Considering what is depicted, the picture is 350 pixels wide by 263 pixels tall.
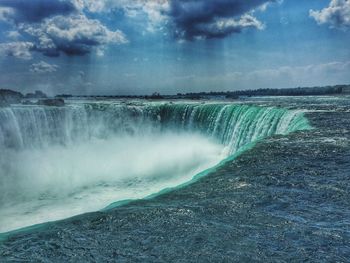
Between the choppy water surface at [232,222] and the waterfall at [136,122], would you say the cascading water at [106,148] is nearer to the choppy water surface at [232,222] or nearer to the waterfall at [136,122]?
the waterfall at [136,122]

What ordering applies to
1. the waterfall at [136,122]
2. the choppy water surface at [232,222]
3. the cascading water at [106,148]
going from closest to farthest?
the choppy water surface at [232,222] < the cascading water at [106,148] < the waterfall at [136,122]

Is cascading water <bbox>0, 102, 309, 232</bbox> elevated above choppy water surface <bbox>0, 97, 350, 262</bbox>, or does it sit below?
below

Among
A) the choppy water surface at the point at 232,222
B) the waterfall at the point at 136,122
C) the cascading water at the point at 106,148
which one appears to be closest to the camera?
the choppy water surface at the point at 232,222

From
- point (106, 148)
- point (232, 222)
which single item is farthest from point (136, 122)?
point (232, 222)

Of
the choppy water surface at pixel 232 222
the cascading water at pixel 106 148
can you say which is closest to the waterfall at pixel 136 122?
the cascading water at pixel 106 148

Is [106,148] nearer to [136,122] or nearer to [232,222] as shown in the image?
[136,122]

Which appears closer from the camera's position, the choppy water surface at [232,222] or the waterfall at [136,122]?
the choppy water surface at [232,222]

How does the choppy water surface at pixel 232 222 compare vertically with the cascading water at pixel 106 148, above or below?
above

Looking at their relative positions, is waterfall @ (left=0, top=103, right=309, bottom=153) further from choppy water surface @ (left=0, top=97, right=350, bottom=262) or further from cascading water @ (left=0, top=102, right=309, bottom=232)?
choppy water surface @ (left=0, top=97, right=350, bottom=262)

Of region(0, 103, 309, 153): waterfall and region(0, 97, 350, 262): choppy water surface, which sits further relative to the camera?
region(0, 103, 309, 153): waterfall

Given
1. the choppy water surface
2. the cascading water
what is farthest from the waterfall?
the choppy water surface

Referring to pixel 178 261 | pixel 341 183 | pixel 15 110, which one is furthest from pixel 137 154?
pixel 178 261
